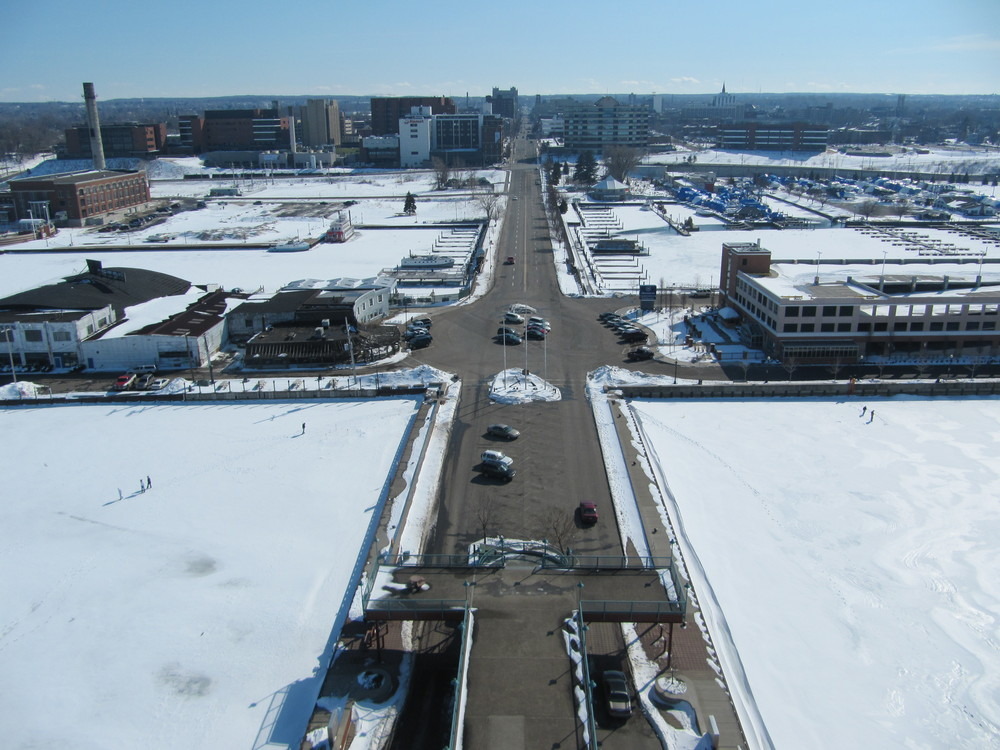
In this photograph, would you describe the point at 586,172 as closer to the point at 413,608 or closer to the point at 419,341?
the point at 419,341

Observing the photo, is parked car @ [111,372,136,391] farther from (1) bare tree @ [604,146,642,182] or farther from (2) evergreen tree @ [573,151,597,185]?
(1) bare tree @ [604,146,642,182]

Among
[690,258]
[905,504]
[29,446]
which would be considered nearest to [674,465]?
[905,504]

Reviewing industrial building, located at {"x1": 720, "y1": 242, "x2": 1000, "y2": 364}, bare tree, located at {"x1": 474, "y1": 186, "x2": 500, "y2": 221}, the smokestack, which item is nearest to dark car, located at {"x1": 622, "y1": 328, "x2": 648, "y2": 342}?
industrial building, located at {"x1": 720, "y1": 242, "x2": 1000, "y2": 364}

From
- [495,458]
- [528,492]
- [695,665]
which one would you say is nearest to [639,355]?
[495,458]

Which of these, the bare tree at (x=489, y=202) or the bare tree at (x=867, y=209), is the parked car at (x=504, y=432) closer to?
the bare tree at (x=489, y=202)

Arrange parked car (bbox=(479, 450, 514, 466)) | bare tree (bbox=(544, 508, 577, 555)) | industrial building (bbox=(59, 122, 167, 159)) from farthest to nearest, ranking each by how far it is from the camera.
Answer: industrial building (bbox=(59, 122, 167, 159)), parked car (bbox=(479, 450, 514, 466)), bare tree (bbox=(544, 508, 577, 555))
